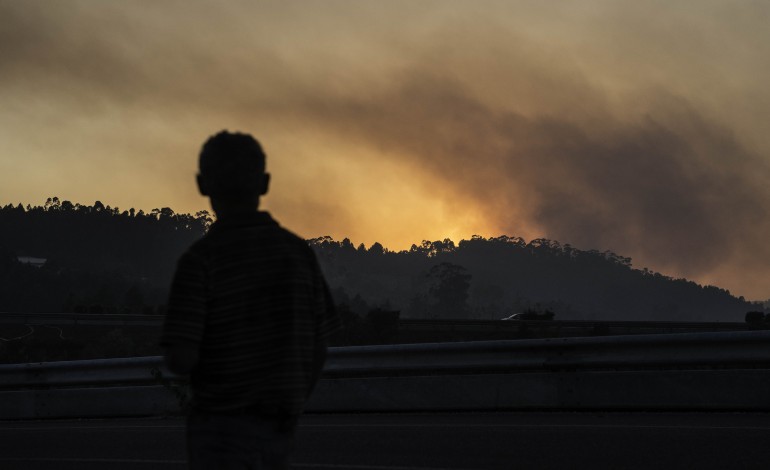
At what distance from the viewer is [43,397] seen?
48.1 feet

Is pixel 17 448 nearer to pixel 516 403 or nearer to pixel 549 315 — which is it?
pixel 516 403

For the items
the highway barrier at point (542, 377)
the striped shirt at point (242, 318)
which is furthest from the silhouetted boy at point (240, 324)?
the highway barrier at point (542, 377)

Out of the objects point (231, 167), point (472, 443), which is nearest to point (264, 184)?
point (231, 167)

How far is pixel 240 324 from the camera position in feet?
11.9

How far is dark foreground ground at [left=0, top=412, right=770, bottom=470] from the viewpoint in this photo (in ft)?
27.9

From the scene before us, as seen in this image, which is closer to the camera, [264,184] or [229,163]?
[229,163]

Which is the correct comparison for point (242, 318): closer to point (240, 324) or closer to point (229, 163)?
point (240, 324)

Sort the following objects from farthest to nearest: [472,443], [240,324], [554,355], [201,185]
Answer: [554,355]
[472,443]
[201,185]
[240,324]

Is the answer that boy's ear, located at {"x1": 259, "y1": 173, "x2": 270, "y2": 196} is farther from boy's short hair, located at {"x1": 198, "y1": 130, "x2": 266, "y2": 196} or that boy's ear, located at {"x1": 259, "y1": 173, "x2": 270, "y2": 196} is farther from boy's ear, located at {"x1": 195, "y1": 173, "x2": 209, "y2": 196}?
boy's ear, located at {"x1": 195, "y1": 173, "x2": 209, "y2": 196}

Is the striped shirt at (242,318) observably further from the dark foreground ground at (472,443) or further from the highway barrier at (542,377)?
the highway barrier at (542,377)

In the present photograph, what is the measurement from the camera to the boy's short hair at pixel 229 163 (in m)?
3.71

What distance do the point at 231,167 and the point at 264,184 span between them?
6.5 inches

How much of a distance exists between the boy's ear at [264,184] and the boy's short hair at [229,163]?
49 mm

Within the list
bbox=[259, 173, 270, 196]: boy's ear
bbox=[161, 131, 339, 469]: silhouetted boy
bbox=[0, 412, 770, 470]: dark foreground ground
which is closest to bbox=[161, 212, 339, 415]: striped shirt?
bbox=[161, 131, 339, 469]: silhouetted boy
